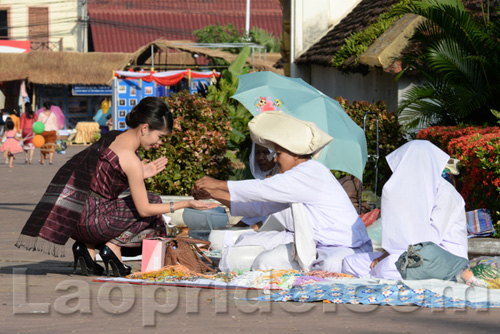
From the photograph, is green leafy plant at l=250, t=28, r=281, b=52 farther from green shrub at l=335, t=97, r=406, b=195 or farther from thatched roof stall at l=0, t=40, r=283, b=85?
green shrub at l=335, t=97, r=406, b=195

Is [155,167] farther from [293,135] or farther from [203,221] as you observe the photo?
[203,221]

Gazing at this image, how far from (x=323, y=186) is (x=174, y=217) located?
395cm

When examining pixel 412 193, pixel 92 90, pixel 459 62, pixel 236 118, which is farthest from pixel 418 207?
pixel 92 90

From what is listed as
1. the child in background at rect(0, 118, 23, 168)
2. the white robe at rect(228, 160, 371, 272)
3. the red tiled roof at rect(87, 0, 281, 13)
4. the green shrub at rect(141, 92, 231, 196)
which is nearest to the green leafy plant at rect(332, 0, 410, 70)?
the green shrub at rect(141, 92, 231, 196)

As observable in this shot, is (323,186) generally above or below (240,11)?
below

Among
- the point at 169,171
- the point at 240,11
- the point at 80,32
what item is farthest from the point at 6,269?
the point at 240,11

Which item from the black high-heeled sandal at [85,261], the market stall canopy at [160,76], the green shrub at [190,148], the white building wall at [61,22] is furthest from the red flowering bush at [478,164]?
the white building wall at [61,22]

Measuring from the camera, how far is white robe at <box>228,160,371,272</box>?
7.38m

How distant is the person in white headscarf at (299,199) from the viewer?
24.2ft

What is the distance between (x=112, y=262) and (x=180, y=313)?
1679 mm

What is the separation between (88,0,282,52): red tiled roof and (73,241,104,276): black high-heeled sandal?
46.9m

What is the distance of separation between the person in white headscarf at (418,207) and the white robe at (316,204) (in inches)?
19.5

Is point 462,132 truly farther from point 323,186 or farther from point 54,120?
point 54,120

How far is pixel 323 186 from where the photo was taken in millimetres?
7562
